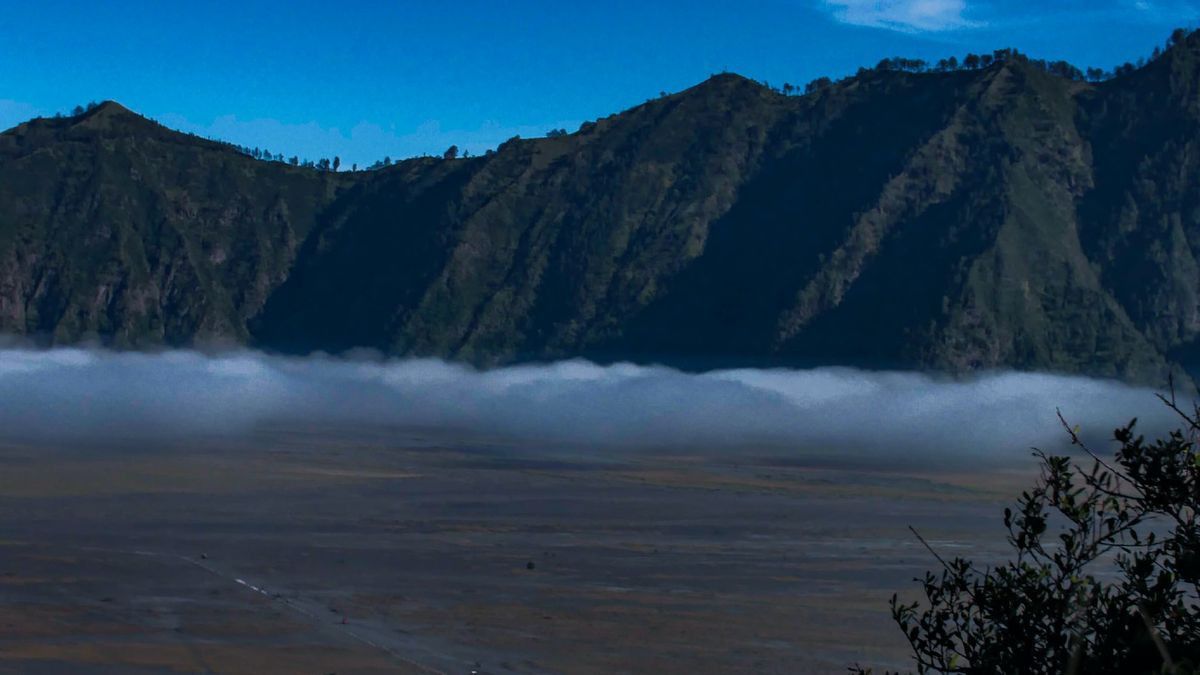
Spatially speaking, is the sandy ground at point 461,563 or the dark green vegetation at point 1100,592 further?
the sandy ground at point 461,563

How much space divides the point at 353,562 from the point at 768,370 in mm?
135778

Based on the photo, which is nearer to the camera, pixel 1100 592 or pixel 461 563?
pixel 1100 592

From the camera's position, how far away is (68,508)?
7900cm

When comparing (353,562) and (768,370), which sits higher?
(768,370)

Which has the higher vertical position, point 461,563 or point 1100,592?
point 1100,592

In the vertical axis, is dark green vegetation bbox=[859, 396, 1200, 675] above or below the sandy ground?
above

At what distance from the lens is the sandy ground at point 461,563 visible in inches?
1670

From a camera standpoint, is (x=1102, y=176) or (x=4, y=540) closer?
(x=4, y=540)

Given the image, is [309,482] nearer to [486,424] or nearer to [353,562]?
[353,562]

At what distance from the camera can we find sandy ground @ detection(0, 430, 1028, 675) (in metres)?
42.4

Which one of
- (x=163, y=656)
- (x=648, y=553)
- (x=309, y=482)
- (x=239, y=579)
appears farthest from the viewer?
(x=309, y=482)

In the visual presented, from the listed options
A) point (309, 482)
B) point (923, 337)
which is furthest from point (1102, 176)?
point (309, 482)

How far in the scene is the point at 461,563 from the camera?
60406 mm

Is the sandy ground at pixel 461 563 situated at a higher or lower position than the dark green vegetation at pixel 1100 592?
lower
